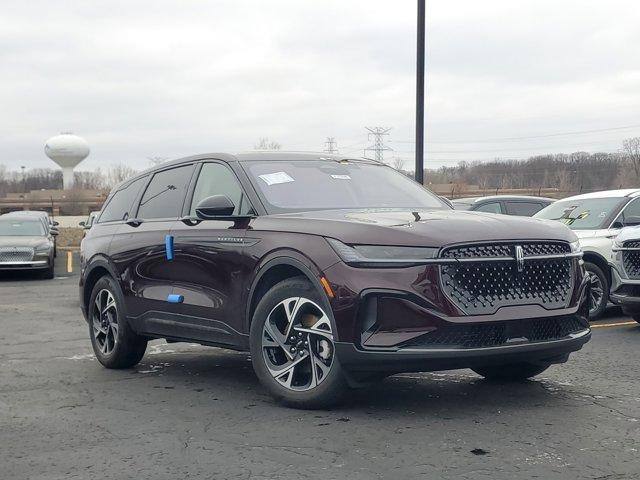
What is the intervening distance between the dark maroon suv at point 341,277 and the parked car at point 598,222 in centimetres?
469

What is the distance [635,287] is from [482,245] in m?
4.73

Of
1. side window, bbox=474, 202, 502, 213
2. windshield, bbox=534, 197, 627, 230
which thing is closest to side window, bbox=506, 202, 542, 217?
side window, bbox=474, 202, 502, 213

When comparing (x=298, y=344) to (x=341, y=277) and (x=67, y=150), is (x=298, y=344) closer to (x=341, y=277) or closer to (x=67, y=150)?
(x=341, y=277)

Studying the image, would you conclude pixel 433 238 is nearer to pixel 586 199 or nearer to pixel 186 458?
pixel 186 458

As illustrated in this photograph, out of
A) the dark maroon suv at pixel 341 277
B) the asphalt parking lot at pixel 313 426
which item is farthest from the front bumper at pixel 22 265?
the dark maroon suv at pixel 341 277

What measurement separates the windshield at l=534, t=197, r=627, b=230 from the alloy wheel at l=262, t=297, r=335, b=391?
22.5ft

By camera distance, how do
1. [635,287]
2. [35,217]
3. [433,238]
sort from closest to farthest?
[433,238] < [635,287] < [35,217]

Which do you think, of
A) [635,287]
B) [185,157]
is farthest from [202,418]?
[635,287]

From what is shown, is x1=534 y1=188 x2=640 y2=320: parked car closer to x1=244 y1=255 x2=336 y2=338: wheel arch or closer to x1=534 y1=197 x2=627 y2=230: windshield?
x1=534 y1=197 x2=627 y2=230: windshield

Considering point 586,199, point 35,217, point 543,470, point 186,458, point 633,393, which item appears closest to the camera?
point 543,470

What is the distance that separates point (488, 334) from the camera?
17.4 feet

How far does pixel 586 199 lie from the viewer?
40.4ft

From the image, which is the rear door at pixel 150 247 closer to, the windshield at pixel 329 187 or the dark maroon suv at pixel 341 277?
the dark maroon suv at pixel 341 277

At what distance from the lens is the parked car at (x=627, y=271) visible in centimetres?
948
